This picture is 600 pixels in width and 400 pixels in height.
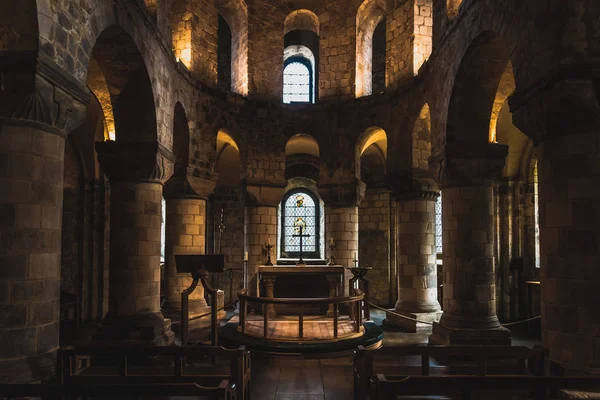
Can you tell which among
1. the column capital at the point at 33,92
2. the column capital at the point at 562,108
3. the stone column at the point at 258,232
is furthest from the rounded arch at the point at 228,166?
the column capital at the point at 562,108

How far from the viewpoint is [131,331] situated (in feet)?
29.6

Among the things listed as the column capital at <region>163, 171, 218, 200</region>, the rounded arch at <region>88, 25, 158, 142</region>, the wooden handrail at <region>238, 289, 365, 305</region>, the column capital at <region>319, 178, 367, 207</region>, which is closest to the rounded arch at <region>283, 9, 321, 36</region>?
the column capital at <region>319, 178, 367, 207</region>

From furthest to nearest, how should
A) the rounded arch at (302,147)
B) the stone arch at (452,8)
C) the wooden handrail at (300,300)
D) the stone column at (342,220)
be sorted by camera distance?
the rounded arch at (302,147) → the stone column at (342,220) → the stone arch at (452,8) → the wooden handrail at (300,300)

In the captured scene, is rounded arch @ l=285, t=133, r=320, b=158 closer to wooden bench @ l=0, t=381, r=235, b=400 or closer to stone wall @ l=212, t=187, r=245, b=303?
stone wall @ l=212, t=187, r=245, b=303

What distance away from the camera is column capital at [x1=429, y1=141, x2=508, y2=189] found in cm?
927

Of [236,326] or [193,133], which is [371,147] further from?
[236,326]

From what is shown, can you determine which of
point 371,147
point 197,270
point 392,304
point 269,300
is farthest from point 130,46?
point 392,304

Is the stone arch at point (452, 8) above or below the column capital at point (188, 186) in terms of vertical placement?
above

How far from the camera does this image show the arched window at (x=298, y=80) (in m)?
18.4

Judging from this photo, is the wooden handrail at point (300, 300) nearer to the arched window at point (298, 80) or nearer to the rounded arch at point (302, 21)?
the rounded arch at point (302, 21)

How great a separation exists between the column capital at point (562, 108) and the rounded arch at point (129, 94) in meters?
6.69

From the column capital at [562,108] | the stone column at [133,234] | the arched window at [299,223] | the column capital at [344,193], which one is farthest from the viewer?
the arched window at [299,223]

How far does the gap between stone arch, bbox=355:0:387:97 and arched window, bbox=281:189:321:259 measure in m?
6.57

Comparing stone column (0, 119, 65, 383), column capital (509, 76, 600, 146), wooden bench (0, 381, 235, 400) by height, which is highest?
column capital (509, 76, 600, 146)
